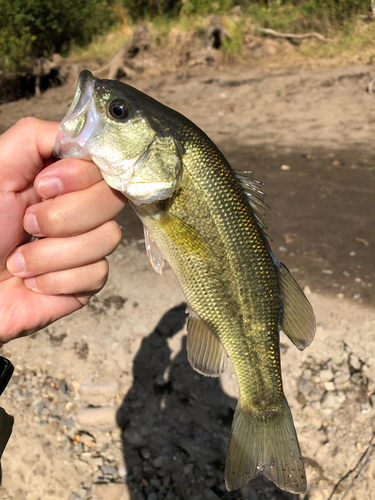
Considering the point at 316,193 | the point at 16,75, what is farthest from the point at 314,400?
the point at 16,75

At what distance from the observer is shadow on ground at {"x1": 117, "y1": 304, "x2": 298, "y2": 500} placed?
2859 mm

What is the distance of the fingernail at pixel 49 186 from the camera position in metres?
1.68

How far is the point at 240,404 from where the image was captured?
1.94 m

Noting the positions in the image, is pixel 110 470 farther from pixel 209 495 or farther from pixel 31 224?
pixel 31 224

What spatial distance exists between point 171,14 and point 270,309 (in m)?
19.9

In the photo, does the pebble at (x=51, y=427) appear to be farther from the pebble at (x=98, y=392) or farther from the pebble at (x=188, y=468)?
the pebble at (x=188, y=468)

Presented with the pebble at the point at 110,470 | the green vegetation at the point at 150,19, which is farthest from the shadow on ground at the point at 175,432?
the green vegetation at the point at 150,19

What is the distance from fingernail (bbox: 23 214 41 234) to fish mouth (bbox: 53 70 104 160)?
1.26 feet

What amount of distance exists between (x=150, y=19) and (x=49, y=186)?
19909mm

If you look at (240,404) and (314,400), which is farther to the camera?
(314,400)

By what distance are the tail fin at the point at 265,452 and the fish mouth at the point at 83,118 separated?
1554 mm

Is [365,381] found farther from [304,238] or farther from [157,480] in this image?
[304,238]

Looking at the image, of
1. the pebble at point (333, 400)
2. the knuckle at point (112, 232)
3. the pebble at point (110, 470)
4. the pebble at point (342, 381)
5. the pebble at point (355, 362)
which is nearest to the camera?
the knuckle at point (112, 232)

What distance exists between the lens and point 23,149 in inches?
68.9
